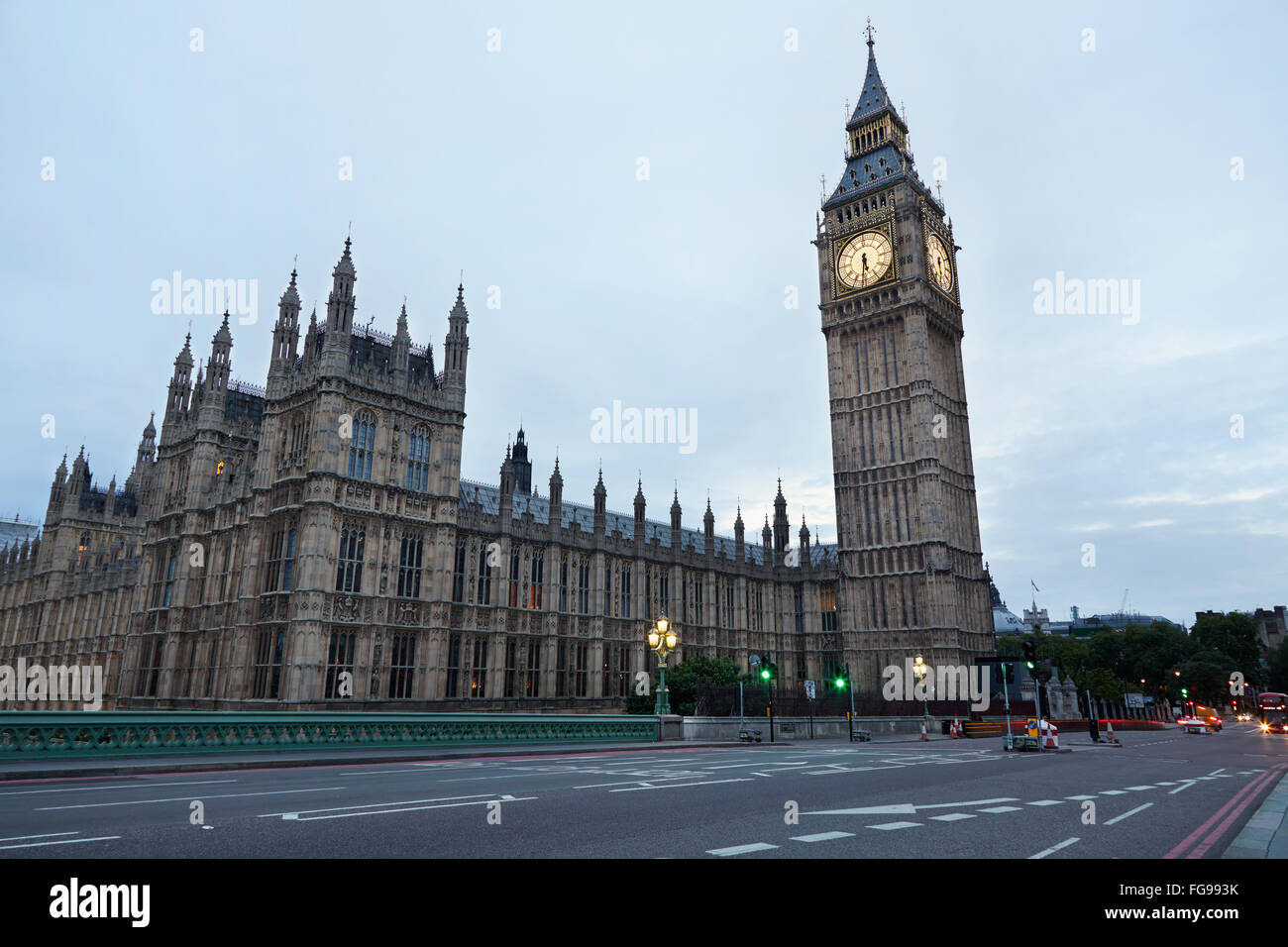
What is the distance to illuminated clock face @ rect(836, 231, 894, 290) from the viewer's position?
7056cm

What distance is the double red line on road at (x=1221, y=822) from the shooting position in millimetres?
8219

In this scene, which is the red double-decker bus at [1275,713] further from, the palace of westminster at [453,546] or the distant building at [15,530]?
the distant building at [15,530]

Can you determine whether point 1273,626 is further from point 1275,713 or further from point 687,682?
point 687,682

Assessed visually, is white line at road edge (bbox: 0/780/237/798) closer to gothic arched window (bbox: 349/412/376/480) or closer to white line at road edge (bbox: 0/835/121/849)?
white line at road edge (bbox: 0/835/121/849)

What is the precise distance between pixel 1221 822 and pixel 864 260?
67.3 metres

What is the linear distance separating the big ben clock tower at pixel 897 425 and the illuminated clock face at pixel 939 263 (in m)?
0.20

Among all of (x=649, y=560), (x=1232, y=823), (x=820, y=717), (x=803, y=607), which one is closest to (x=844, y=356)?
(x=803, y=607)

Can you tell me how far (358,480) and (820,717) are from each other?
3111 centimetres

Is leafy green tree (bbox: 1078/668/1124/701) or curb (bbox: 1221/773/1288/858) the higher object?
curb (bbox: 1221/773/1288/858)

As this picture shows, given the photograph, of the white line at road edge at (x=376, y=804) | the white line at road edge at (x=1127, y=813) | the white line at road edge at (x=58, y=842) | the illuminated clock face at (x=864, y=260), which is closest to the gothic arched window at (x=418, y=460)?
the white line at road edge at (x=376, y=804)

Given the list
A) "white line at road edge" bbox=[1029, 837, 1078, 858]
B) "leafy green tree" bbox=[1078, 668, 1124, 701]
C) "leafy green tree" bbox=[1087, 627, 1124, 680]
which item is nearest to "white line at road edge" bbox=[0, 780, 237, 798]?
"white line at road edge" bbox=[1029, 837, 1078, 858]

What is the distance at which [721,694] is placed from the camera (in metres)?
41.4

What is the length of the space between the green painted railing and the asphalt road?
3.70 metres
